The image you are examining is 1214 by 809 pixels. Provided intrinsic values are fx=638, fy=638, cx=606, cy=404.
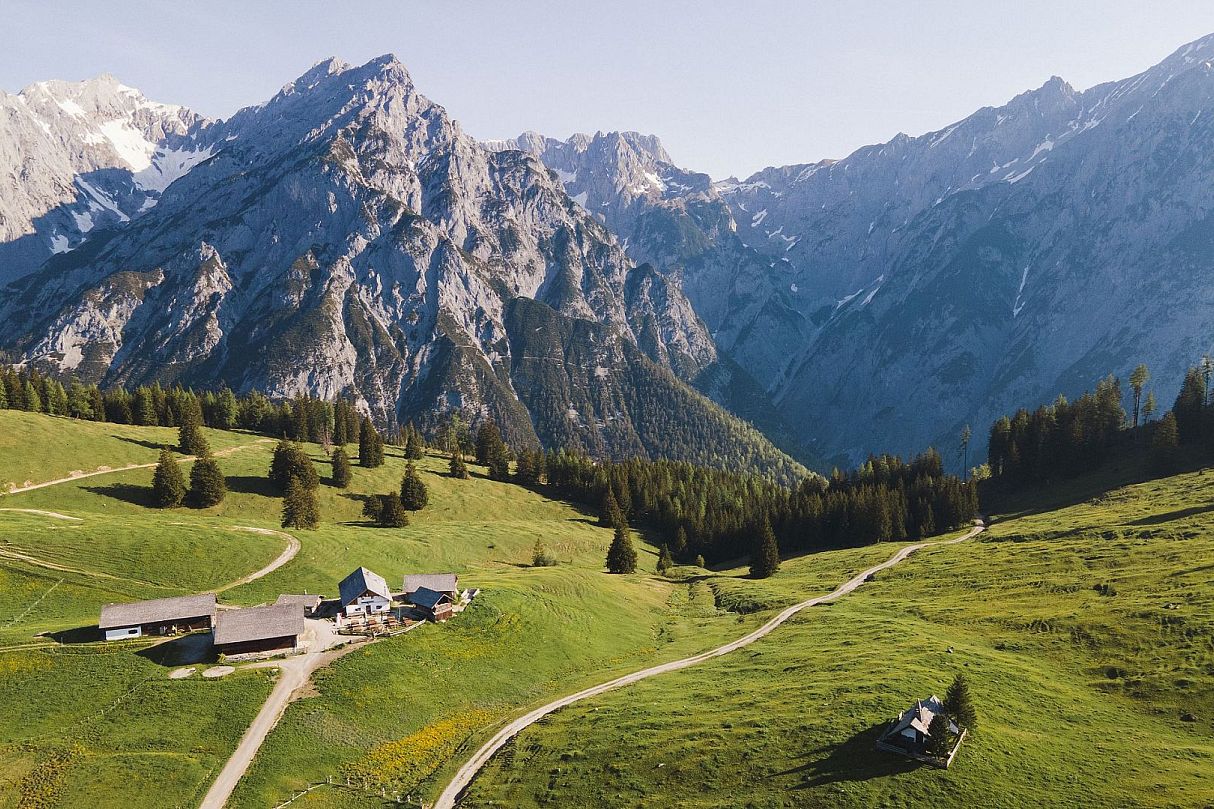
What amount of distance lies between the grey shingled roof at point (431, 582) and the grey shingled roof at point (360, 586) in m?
2.52

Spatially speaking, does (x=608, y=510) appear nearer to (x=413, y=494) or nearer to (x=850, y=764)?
(x=413, y=494)

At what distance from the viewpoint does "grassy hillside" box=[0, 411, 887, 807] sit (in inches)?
1710

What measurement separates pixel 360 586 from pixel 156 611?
18.5 metres

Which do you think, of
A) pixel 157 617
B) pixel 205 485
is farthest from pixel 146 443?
pixel 157 617

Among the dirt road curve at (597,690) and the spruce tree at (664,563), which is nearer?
the dirt road curve at (597,690)

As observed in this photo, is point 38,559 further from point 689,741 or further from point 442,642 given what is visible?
point 689,741

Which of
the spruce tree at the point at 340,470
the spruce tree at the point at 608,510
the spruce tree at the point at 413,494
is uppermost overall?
the spruce tree at the point at 340,470

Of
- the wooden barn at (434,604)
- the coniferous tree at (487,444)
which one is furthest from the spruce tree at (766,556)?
the coniferous tree at (487,444)

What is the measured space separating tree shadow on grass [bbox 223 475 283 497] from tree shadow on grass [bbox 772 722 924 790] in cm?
10465

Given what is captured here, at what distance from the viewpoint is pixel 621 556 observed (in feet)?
Answer: 363

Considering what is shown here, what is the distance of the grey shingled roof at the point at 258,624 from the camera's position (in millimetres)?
57312

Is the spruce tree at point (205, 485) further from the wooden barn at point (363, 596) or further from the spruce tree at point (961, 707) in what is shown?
the spruce tree at point (961, 707)

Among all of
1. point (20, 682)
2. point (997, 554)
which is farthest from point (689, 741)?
point (997, 554)

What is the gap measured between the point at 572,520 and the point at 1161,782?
11579 cm
